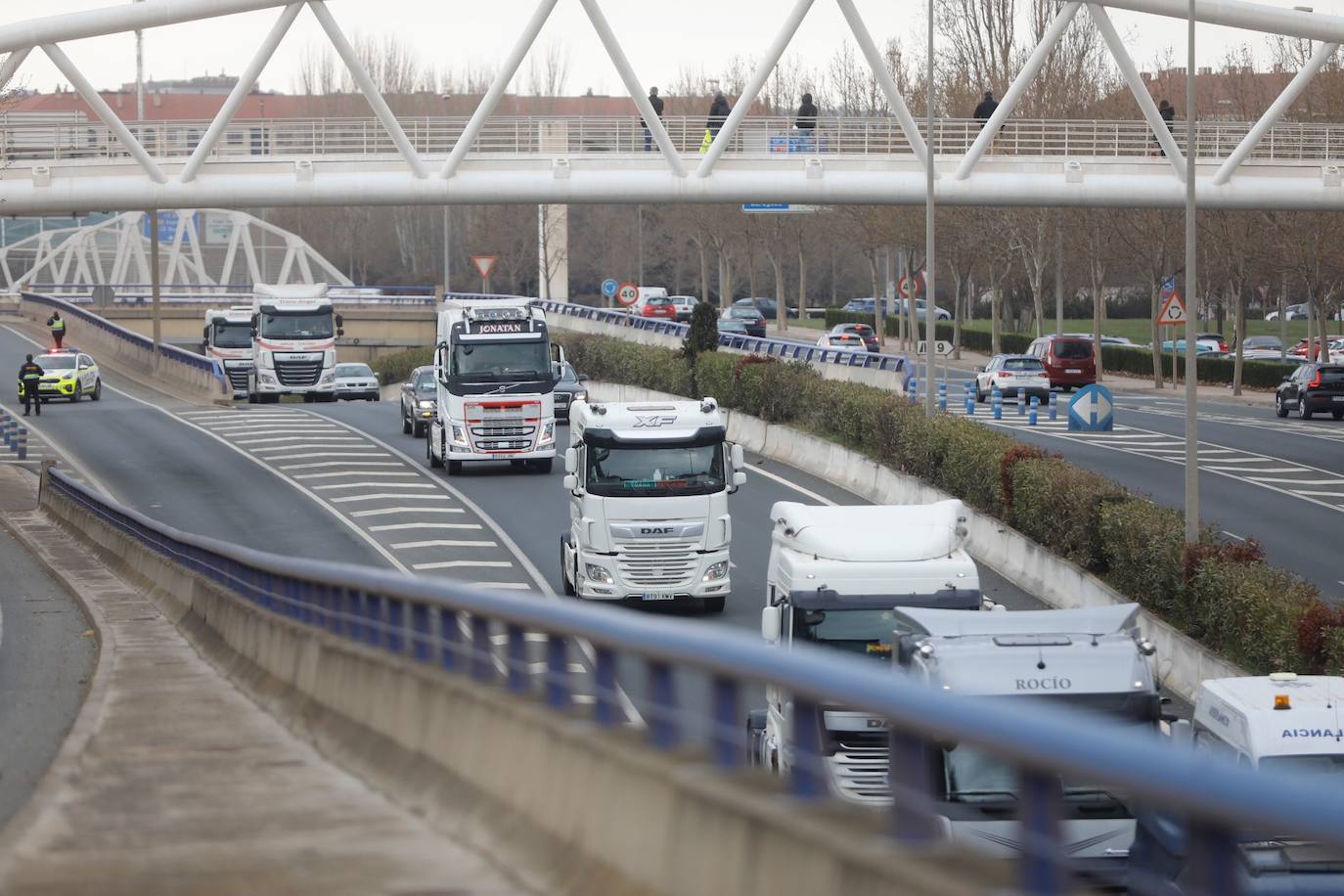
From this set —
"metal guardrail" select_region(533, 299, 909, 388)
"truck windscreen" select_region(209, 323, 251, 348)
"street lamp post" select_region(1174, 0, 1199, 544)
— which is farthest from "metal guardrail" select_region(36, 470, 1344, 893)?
"truck windscreen" select_region(209, 323, 251, 348)

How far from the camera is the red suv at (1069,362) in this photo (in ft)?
211

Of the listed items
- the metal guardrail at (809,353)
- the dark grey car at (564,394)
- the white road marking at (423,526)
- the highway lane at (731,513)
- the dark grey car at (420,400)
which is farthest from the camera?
the metal guardrail at (809,353)

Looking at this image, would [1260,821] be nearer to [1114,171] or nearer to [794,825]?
[794,825]

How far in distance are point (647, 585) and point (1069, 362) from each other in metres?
41.8

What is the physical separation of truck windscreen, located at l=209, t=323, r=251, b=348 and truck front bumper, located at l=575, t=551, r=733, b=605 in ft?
140

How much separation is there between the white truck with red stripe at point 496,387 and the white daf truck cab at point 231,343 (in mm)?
27722

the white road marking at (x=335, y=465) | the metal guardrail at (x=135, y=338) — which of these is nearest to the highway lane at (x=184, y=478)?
the white road marking at (x=335, y=465)

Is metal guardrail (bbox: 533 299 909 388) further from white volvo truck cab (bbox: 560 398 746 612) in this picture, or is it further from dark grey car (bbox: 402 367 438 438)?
white volvo truck cab (bbox: 560 398 746 612)

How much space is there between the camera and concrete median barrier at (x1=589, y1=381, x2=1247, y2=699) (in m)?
22.2

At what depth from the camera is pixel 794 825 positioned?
559cm

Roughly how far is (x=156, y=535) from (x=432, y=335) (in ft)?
238

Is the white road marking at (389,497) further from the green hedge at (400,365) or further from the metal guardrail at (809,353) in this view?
the green hedge at (400,365)

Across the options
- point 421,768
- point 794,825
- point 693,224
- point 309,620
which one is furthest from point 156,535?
point 693,224

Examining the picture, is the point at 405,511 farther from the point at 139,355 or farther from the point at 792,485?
the point at 139,355
